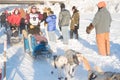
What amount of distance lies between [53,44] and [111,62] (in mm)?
4367

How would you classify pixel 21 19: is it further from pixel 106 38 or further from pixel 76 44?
pixel 106 38

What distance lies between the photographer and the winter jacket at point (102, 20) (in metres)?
14.3

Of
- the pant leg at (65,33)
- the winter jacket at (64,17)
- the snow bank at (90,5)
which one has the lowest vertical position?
the snow bank at (90,5)

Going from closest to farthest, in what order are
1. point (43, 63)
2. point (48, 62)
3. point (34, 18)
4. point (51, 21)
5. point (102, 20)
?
point (43, 63), point (48, 62), point (102, 20), point (34, 18), point (51, 21)

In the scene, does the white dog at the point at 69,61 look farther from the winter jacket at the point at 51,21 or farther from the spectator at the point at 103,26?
the winter jacket at the point at 51,21

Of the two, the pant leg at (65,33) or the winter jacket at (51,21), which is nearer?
the winter jacket at (51,21)

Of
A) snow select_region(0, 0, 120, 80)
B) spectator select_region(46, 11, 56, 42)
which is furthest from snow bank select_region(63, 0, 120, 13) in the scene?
spectator select_region(46, 11, 56, 42)

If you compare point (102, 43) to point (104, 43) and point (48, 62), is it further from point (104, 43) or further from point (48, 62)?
point (48, 62)

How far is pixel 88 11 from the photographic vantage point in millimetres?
45500

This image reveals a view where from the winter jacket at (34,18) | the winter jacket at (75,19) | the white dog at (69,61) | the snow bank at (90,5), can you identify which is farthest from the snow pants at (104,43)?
the snow bank at (90,5)

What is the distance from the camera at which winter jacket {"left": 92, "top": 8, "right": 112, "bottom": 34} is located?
46.8 ft

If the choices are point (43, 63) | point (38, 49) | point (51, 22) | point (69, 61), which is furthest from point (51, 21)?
point (69, 61)

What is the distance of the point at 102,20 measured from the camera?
564 inches

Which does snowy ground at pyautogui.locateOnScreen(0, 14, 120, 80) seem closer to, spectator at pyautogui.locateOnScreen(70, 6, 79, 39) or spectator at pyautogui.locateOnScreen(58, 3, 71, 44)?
spectator at pyautogui.locateOnScreen(58, 3, 71, 44)
